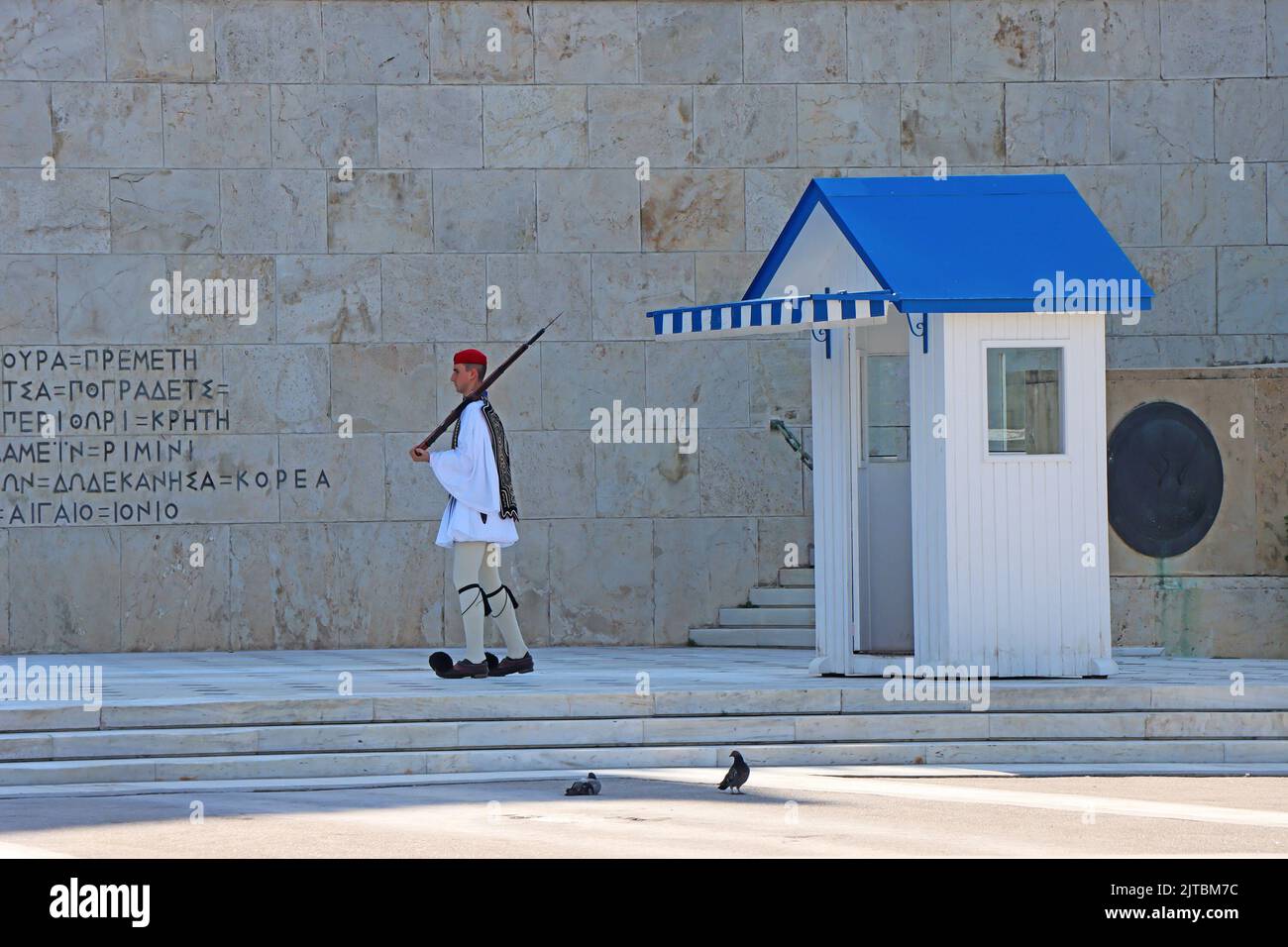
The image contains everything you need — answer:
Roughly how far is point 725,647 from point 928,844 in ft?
33.3

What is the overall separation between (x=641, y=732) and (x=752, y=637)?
20.8 ft

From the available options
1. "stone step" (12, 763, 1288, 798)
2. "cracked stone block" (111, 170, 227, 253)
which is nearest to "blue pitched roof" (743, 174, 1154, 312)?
"stone step" (12, 763, 1288, 798)

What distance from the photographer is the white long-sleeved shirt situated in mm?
14773

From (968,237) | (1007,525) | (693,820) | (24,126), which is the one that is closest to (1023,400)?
(1007,525)

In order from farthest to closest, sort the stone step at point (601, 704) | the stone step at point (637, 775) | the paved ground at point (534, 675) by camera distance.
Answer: the paved ground at point (534, 675), the stone step at point (601, 704), the stone step at point (637, 775)

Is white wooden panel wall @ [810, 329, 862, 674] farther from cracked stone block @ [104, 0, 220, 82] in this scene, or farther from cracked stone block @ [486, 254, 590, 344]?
cracked stone block @ [104, 0, 220, 82]

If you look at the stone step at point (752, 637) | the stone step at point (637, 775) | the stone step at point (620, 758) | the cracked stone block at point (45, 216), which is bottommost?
the stone step at point (637, 775)

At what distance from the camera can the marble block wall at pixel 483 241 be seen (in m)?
19.4

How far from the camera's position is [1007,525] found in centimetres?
1432

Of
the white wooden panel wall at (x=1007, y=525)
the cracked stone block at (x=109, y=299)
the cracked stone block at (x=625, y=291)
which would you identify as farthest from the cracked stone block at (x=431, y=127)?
the white wooden panel wall at (x=1007, y=525)

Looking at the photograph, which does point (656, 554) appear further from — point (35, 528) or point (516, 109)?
point (35, 528)

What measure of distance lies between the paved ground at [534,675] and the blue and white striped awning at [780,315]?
7.93ft

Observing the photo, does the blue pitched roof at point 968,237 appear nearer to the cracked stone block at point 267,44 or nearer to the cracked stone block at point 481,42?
the cracked stone block at point 481,42
